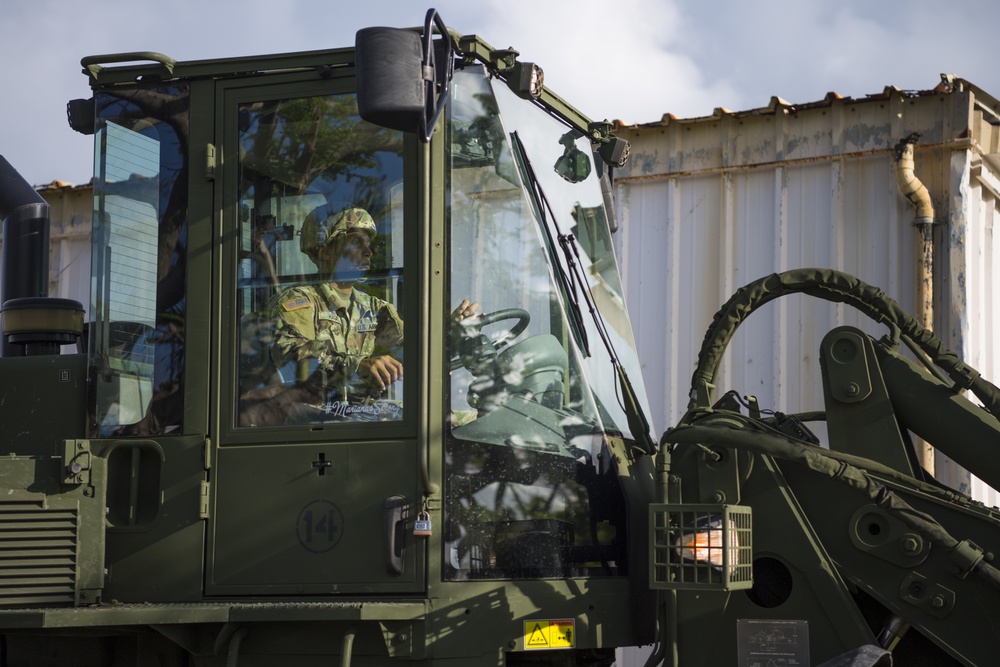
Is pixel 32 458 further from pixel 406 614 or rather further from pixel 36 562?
pixel 406 614

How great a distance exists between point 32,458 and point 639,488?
2.24 meters

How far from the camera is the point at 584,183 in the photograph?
17.8ft

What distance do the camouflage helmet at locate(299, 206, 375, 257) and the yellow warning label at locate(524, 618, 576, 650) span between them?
1.49m

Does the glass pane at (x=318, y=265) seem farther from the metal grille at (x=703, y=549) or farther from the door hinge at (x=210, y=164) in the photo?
the metal grille at (x=703, y=549)

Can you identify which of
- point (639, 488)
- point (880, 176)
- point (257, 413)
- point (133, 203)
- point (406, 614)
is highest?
point (880, 176)

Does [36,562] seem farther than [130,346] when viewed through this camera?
No

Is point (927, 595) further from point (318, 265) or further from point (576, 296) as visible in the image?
point (318, 265)

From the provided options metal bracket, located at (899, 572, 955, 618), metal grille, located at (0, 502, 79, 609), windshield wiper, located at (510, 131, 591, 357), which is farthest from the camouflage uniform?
metal bracket, located at (899, 572, 955, 618)

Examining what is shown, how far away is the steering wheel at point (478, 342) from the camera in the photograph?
4422 millimetres

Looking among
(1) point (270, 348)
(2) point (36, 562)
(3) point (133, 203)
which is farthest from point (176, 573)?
(3) point (133, 203)

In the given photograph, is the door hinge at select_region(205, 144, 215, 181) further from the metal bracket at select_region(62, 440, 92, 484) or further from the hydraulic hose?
the hydraulic hose

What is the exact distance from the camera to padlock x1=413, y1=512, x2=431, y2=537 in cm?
420

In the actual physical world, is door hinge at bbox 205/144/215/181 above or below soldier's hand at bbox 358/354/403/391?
above

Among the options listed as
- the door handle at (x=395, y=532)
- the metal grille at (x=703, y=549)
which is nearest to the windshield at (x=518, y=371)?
the door handle at (x=395, y=532)
